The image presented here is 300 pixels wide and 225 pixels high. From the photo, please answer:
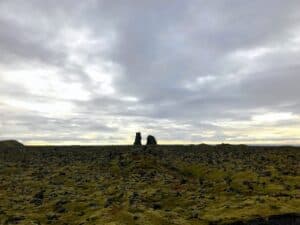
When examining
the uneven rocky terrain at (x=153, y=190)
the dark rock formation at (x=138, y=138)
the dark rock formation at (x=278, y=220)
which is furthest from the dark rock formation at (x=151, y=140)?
the dark rock formation at (x=278, y=220)

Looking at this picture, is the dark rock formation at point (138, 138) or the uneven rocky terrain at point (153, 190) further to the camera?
the dark rock formation at point (138, 138)

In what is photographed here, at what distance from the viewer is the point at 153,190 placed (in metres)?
59.3

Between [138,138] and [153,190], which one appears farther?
[138,138]

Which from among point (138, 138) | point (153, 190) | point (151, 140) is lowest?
point (153, 190)

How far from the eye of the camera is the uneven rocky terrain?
43719mm

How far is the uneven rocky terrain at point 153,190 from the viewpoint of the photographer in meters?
43.7

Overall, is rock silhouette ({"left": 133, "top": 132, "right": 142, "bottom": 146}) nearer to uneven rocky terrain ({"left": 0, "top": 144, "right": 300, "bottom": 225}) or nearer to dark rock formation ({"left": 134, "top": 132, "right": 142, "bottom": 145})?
dark rock formation ({"left": 134, "top": 132, "right": 142, "bottom": 145})

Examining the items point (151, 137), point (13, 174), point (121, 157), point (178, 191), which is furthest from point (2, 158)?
point (178, 191)

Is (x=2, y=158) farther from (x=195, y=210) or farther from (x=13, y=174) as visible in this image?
(x=195, y=210)

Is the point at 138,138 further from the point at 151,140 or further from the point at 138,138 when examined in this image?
the point at 151,140

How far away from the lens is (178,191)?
57.5m

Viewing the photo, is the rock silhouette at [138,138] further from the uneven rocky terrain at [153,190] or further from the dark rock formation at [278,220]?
the dark rock formation at [278,220]

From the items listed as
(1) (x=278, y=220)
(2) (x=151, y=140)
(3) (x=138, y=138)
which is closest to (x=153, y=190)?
(1) (x=278, y=220)

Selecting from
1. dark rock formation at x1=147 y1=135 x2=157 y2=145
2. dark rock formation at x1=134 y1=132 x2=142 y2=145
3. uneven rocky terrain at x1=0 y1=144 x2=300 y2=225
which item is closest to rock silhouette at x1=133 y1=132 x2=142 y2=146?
dark rock formation at x1=134 y1=132 x2=142 y2=145
